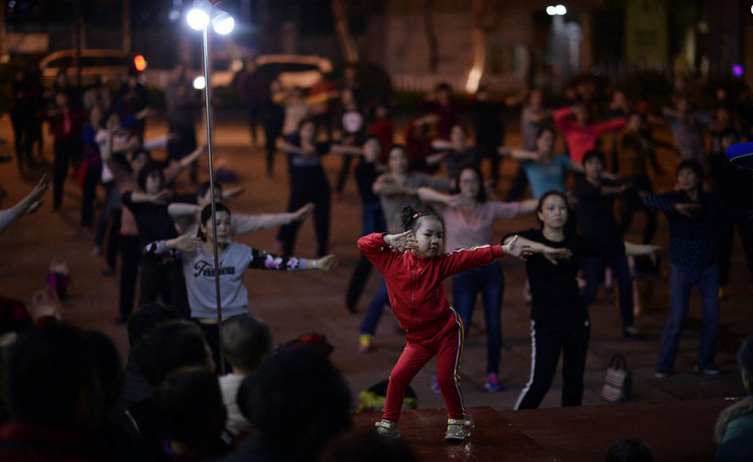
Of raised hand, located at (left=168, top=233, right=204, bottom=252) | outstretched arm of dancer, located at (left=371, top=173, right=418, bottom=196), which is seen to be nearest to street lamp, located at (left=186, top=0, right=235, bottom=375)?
raised hand, located at (left=168, top=233, right=204, bottom=252)

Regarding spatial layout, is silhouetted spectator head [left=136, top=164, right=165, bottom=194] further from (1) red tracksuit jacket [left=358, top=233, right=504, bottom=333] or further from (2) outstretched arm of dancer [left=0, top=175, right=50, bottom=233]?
(1) red tracksuit jacket [left=358, top=233, right=504, bottom=333]

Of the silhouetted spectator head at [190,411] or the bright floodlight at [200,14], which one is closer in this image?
the silhouetted spectator head at [190,411]

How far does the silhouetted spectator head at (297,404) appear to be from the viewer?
8.54 ft

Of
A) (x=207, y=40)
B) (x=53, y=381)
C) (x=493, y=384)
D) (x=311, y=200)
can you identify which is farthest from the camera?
(x=311, y=200)

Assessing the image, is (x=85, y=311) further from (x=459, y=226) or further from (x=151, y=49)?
(x=151, y=49)

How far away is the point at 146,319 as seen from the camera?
425 centimetres

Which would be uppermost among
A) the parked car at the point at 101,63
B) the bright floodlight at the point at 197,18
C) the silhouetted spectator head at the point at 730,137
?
the parked car at the point at 101,63

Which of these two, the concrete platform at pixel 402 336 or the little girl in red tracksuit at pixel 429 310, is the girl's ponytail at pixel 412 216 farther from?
the concrete platform at pixel 402 336

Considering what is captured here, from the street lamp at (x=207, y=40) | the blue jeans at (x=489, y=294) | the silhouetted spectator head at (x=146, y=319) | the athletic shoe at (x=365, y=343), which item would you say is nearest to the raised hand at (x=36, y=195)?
Result: the street lamp at (x=207, y=40)

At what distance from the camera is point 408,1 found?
3444 centimetres

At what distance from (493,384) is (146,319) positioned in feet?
11.5

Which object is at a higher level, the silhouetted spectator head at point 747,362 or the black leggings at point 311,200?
the silhouetted spectator head at point 747,362

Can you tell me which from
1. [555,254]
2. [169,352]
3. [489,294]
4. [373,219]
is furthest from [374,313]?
[169,352]

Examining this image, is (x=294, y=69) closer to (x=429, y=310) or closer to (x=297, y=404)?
(x=429, y=310)
